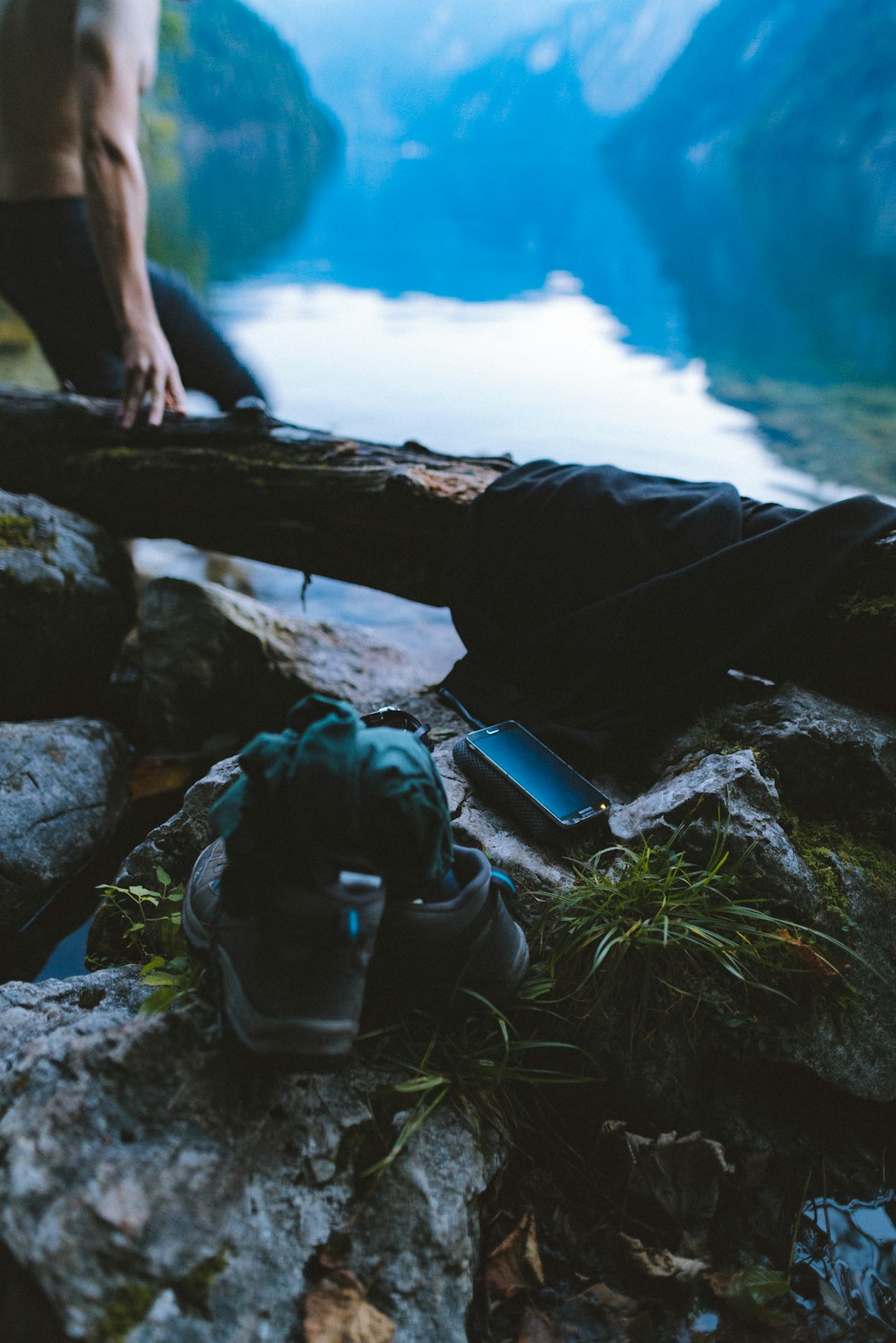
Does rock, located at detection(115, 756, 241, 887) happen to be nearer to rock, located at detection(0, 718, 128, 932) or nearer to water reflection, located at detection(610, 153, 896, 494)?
rock, located at detection(0, 718, 128, 932)

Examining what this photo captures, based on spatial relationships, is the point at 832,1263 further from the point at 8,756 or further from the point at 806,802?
the point at 8,756

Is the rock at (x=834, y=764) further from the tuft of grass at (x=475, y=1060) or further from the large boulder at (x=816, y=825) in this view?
the tuft of grass at (x=475, y=1060)

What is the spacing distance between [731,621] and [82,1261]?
224cm

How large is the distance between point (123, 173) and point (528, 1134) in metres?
4.07

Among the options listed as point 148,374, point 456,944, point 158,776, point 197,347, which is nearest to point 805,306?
point 197,347

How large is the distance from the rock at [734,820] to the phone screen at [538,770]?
0.12 metres

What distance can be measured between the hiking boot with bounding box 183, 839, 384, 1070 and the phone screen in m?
0.88

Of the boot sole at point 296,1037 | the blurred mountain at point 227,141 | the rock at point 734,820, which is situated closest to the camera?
the boot sole at point 296,1037

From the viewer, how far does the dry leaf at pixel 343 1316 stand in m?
1.15

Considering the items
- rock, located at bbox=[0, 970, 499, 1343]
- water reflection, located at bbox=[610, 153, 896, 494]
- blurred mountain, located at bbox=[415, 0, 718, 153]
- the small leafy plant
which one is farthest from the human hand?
blurred mountain, located at bbox=[415, 0, 718, 153]

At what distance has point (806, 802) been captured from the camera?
2.14 meters

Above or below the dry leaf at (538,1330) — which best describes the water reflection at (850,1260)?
above

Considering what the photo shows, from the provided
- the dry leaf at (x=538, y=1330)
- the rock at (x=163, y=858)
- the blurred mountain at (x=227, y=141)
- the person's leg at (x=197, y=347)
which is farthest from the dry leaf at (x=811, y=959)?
the blurred mountain at (x=227, y=141)

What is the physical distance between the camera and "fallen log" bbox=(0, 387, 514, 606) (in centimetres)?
310
